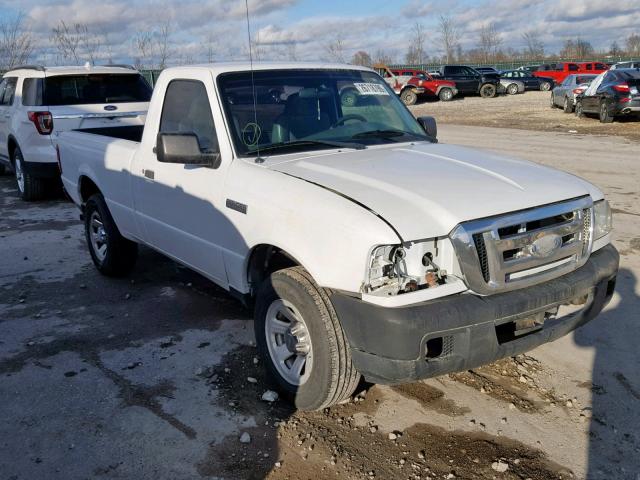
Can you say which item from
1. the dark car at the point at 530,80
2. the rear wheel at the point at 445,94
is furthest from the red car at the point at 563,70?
the rear wheel at the point at 445,94

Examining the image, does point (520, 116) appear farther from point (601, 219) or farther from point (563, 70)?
point (601, 219)

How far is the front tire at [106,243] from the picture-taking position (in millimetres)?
5957

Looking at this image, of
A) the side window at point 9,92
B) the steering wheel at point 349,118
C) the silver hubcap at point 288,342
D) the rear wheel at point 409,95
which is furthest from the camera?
the rear wheel at point 409,95

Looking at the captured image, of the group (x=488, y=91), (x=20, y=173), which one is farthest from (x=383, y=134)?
(x=488, y=91)

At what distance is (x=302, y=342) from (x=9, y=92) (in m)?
9.27

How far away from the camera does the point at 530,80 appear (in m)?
39.0

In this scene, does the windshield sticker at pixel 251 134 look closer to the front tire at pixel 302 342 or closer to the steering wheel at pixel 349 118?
the steering wheel at pixel 349 118

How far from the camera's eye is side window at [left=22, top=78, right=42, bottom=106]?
9.45 meters

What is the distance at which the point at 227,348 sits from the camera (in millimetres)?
4586

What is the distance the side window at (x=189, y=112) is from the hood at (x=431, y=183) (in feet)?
2.12

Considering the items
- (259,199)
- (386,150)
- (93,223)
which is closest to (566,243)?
(386,150)

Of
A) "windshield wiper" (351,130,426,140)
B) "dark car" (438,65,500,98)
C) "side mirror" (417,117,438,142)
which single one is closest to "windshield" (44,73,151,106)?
"side mirror" (417,117,438,142)

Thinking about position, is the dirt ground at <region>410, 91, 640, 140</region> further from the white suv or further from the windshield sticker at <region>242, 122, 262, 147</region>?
the windshield sticker at <region>242, 122, 262, 147</region>

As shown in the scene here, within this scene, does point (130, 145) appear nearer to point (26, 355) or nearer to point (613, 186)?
point (26, 355)
